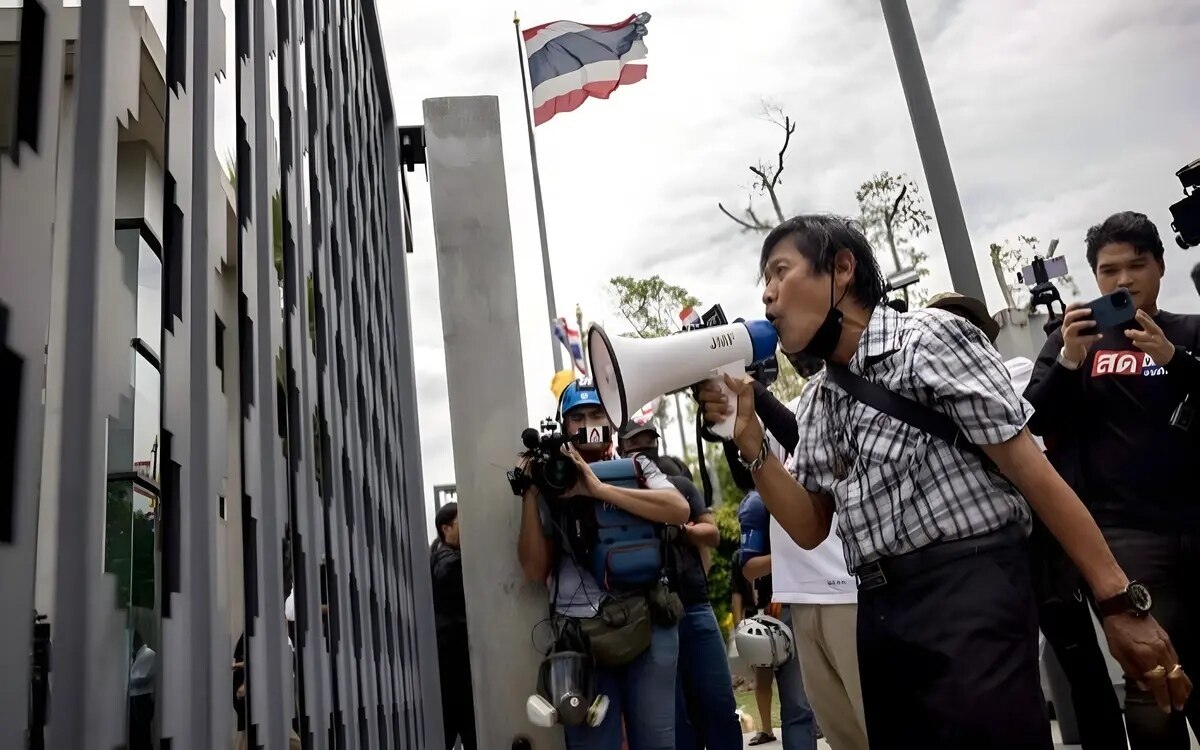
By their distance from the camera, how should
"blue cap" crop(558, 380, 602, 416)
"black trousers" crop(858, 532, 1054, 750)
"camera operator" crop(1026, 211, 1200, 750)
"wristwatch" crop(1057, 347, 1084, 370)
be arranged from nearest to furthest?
"black trousers" crop(858, 532, 1054, 750) < "camera operator" crop(1026, 211, 1200, 750) < "wristwatch" crop(1057, 347, 1084, 370) < "blue cap" crop(558, 380, 602, 416)

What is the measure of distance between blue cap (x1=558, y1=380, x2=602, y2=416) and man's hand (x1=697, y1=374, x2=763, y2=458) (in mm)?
1415

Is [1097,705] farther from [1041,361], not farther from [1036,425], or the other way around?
[1041,361]

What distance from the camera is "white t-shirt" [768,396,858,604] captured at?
9.55 ft

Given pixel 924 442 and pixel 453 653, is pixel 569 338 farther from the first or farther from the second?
pixel 924 442

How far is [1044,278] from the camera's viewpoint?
10.3 feet

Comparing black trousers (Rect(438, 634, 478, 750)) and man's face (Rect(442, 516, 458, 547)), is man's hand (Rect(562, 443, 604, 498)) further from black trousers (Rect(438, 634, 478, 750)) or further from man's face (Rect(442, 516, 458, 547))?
man's face (Rect(442, 516, 458, 547))

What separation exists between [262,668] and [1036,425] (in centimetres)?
252

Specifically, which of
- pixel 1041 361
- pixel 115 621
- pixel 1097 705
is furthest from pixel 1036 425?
pixel 115 621

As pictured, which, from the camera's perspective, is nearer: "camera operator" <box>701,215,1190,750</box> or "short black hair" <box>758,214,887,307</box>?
"camera operator" <box>701,215,1190,750</box>

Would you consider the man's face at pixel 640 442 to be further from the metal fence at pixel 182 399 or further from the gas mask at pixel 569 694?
the metal fence at pixel 182 399

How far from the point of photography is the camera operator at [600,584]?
3160mm

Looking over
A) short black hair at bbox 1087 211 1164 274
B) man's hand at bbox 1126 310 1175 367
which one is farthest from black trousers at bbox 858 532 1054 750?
short black hair at bbox 1087 211 1164 274

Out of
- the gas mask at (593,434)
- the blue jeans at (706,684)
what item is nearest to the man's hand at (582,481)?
the gas mask at (593,434)

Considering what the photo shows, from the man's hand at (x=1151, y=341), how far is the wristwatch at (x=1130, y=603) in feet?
3.96
